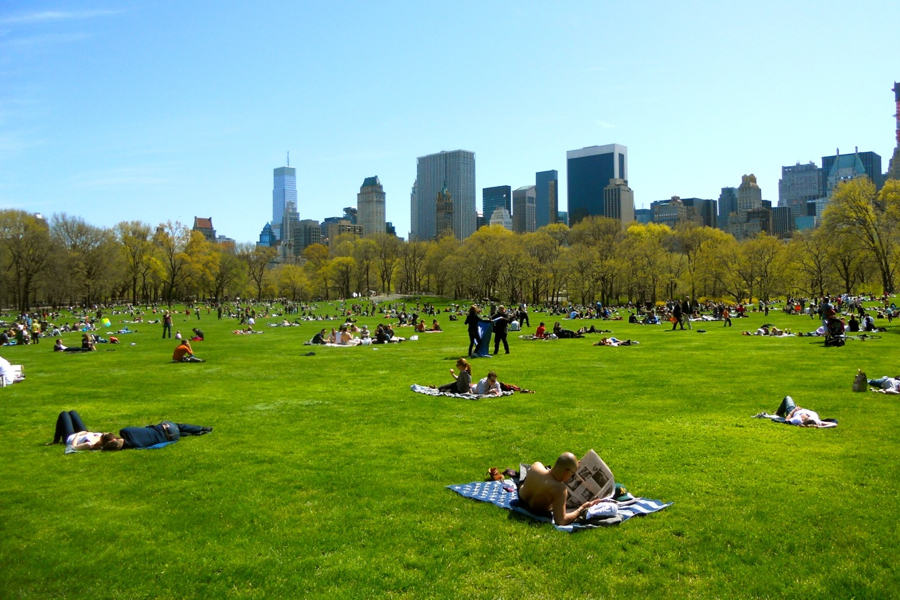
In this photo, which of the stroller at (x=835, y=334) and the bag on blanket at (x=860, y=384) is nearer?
the bag on blanket at (x=860, y=384)

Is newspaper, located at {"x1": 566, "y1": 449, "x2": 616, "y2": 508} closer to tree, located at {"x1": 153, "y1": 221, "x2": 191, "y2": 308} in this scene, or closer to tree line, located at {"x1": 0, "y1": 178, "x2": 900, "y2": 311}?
tree line, located at {"x1": 0, "y1": 178, "x2": 900, "y2": 311}

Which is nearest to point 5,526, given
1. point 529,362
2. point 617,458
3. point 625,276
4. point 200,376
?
point 617,458

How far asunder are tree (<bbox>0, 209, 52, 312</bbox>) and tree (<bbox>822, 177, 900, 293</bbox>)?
81.5 meters

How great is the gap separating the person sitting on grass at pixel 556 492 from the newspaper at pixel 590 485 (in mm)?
125

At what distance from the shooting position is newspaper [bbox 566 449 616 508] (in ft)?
24.0

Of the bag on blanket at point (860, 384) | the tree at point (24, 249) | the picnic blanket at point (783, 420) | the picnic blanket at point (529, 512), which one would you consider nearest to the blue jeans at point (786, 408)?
the picnic blanket at point (783, 420)

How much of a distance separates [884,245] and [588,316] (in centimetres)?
2685

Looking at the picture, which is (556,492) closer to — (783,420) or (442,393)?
(783,420)

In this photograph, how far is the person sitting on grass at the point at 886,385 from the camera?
44.1 ft

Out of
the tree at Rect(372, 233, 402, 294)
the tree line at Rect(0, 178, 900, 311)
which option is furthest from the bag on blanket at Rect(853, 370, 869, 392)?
the tree at Rect(372, 233, 402, 294)

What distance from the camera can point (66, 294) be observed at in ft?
253

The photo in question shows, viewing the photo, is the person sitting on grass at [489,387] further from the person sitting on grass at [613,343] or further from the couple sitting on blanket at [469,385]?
the person sitting on grass at [613,343]

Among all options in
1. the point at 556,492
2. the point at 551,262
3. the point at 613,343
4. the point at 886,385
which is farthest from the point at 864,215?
the point at 556,492

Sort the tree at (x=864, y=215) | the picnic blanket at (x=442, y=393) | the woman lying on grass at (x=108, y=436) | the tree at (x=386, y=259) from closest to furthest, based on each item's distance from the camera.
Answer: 1. the woman lying on grass at (x=108, y=436)
2. the picnic blanket at (x=442, y=393)
3. the tree at (x=864, y=215)
4. the tree at (x=386, y=259)
